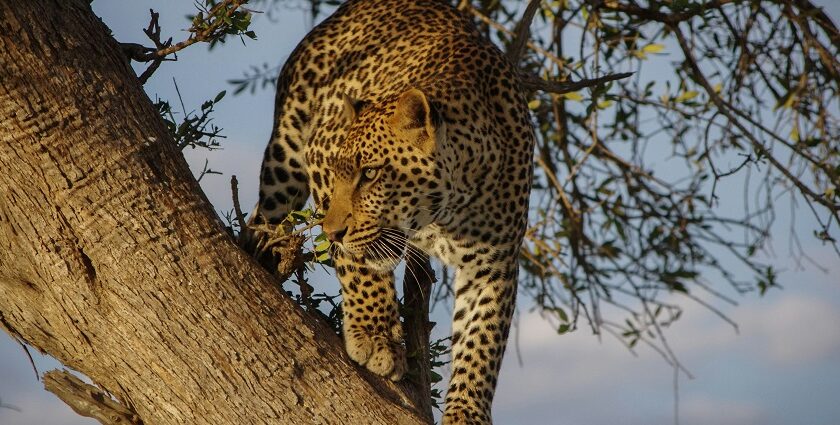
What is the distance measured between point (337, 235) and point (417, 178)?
47cm

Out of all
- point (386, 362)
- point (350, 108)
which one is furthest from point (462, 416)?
point (350, 108)

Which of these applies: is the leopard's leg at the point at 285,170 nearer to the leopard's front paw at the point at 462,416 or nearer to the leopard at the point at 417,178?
the leopard at the point at 417,178

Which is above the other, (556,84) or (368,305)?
(556,84)

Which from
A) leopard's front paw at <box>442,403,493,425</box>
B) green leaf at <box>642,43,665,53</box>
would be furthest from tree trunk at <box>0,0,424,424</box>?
green leaf at <box>642,43,665,53</box>

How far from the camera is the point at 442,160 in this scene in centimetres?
514

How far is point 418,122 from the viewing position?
5.06 metres

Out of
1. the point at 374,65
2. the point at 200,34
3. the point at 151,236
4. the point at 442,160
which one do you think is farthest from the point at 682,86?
the point at 151,236

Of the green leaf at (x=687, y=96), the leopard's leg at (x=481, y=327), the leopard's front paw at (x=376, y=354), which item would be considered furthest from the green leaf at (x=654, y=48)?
the leopard's front paw at (x=376, y=354)

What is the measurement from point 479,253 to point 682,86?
2.83 m

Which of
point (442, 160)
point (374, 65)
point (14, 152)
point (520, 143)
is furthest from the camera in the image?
point (374, 65)

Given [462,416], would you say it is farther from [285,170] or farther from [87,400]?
[87,400]

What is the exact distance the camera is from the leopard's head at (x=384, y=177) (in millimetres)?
5055

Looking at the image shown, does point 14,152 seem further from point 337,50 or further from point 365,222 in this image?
point 337,50

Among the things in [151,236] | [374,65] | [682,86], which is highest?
[682,86]
